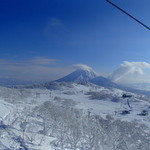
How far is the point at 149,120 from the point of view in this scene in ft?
224

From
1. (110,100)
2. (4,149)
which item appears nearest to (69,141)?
(4,149)

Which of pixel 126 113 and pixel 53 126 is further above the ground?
pixel 53 126

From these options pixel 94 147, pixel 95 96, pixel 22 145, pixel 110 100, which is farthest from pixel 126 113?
pixel 22 145

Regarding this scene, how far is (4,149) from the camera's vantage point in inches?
405

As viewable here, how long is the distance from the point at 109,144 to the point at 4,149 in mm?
12212

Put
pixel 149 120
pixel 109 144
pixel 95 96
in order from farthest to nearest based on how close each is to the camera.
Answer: pixel 95 96
pixel 149 120
pixel 109 144

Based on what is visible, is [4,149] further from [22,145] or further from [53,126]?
[53,126]

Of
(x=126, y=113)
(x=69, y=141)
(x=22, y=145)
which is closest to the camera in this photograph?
(x=22, y=145)

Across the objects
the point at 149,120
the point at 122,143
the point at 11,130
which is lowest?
the point at 149,120

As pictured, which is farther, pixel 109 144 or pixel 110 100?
pixel 110 100

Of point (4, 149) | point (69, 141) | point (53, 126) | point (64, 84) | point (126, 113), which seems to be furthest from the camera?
point (64, 84)

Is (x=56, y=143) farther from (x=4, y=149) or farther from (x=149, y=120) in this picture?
(x=149, y=120)

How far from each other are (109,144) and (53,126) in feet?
21.5

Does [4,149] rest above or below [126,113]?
above
